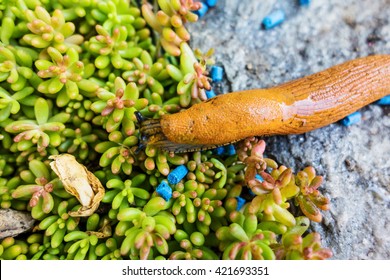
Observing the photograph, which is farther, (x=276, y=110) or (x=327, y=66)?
(x=327, y=66)

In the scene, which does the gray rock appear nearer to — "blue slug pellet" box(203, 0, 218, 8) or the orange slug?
the orange slug

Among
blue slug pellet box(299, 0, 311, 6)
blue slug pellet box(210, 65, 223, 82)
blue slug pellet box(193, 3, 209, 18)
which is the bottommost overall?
blue slug pellet box(210, 65, 223, 82)

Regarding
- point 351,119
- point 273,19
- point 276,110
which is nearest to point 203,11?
point 273,19

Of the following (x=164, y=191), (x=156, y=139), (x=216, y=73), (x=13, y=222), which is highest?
(x=216, y=73)

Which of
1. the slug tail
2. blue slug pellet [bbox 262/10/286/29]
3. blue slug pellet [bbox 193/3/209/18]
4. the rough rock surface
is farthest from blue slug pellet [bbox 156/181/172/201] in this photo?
blue slug pellet [bbox 262/10/286/29]

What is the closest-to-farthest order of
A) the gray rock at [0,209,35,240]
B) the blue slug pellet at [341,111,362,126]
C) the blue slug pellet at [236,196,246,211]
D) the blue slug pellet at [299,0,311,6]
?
the gray rock at [0,209,35,240]
the blue slug pellet at [236,196,246,211]
the blue slug pellet at [341,111,362,126]
the blue slug pellet at [299,0,311,6]

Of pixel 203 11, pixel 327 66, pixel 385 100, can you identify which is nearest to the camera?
pixel 385 100

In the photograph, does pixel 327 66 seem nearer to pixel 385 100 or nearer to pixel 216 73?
pixel 385 100

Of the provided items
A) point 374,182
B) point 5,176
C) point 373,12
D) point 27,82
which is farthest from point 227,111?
point 373,12
